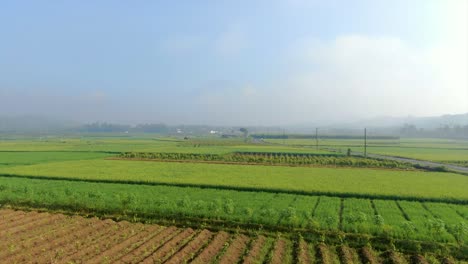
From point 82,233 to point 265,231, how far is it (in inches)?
292

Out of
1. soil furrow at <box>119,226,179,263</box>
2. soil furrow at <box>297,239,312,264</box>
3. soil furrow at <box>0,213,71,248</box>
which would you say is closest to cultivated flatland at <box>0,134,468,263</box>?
soil furrow at <box>297,239,312,264</box>

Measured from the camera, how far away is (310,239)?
13180mm

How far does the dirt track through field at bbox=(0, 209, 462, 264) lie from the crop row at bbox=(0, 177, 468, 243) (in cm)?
158

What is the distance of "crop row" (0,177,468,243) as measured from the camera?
542 inches

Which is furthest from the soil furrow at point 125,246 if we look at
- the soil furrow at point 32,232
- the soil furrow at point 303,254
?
the soil furrow at point 303,254

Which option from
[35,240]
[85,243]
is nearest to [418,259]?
[85,243]

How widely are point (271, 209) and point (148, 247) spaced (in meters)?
6.14

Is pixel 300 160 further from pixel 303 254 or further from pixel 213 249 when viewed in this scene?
pixel 213 249

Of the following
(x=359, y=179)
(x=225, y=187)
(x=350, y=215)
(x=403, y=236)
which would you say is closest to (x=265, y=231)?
(x=350, y=215)

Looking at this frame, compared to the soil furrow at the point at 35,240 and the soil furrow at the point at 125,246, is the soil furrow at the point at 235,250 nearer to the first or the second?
the soil furrow at the point at 125,246

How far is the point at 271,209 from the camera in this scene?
51.2 ft

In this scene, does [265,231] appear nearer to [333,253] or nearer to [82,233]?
[333,253]

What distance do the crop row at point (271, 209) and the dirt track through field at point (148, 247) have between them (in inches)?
62.0

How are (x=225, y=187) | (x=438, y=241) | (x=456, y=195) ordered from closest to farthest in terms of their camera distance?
(x=438, y=241) → (x=456, y=195) → (x=225, y=187)
